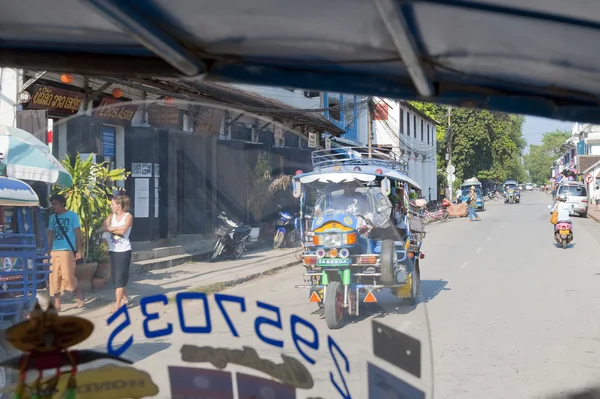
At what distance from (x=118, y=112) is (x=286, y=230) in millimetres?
575

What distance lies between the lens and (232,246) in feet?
6.05

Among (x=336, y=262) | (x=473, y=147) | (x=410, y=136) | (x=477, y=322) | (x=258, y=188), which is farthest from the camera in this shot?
(x=473, y=147)

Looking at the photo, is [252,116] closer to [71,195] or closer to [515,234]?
[71,195]

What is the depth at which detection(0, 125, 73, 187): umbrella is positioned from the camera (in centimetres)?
171

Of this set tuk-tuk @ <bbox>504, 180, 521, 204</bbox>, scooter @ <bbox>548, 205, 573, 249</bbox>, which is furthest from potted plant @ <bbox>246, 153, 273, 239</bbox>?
tuk-tuk @ <bbox>504, 180, 521, 204</bbox>

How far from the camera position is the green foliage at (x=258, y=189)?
5.34 ft

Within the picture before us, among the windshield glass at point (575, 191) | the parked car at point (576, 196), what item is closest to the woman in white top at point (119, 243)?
the parked car at point (576, 196)

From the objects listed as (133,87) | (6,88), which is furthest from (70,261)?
(6,88)

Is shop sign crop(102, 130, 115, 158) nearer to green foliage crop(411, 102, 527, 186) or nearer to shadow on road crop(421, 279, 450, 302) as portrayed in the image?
shadow on road crop(421, 279, 450, 302)

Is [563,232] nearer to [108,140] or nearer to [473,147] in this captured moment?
[473,147]

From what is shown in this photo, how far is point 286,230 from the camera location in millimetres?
1857

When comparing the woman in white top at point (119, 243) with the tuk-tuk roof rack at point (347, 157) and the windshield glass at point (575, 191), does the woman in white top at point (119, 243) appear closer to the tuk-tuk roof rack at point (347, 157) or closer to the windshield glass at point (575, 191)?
the tuk-tuk roof rack at point (347, 157)

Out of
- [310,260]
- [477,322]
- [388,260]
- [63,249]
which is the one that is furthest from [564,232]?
[63,249]

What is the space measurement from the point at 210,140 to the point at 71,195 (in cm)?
42
